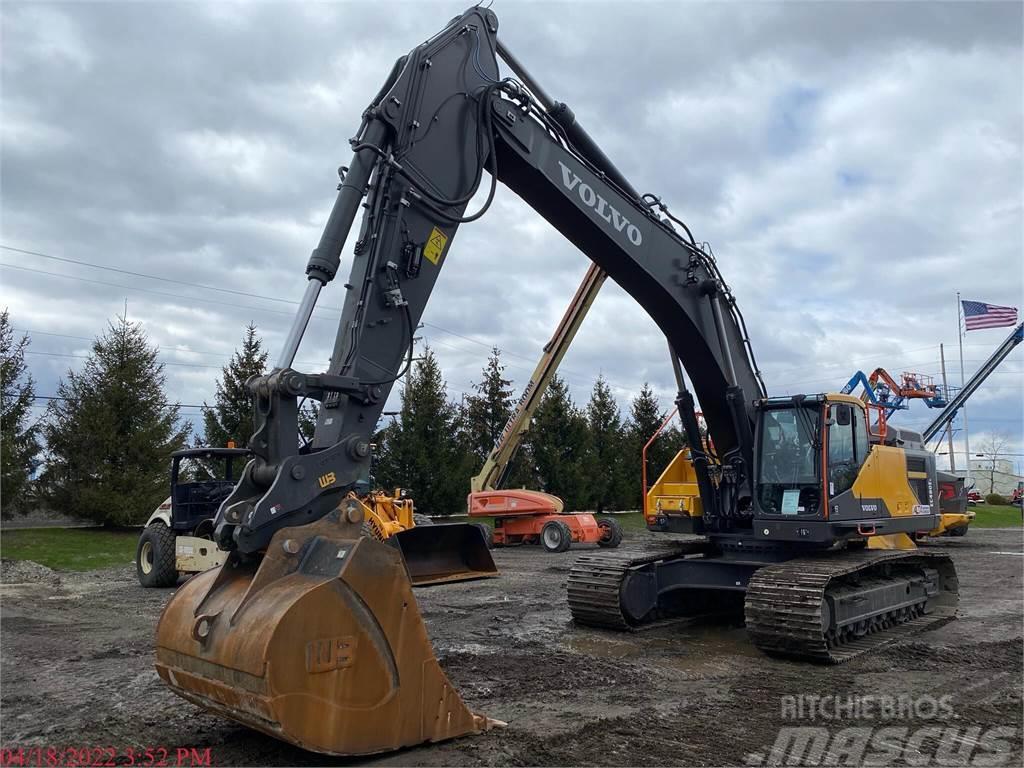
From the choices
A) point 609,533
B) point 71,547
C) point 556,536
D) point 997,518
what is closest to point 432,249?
point 556,536

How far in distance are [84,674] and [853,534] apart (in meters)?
6.96

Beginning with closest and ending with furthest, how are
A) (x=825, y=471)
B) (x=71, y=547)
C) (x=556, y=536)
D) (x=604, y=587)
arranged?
(x=825, y=471)
(x=604, y=587)
(x=71, y=547)
(x=556, y=536)

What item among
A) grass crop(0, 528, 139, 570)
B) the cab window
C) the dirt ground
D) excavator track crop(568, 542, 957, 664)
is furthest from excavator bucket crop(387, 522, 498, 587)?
grass crop(0, 528, 139, 570)

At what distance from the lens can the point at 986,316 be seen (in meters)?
35.3

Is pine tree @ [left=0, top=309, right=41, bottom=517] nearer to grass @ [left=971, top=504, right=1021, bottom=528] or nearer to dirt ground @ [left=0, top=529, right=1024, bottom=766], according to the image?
dirt ground @ [left=0, top=529, right=1024, bottom=766]

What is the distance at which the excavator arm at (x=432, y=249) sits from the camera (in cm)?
480

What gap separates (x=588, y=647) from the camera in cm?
800

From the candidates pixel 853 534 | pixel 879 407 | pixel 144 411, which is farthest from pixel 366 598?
pixel 144 411

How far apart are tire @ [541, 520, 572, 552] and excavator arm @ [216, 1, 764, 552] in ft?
33.4

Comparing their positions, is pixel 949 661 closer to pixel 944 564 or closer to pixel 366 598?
pixel 944 564

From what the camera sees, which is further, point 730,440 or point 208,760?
point 730,440

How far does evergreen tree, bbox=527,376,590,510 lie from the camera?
27.8 m

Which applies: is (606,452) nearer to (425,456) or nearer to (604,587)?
(425,456)

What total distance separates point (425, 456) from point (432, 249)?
60.0 ft
